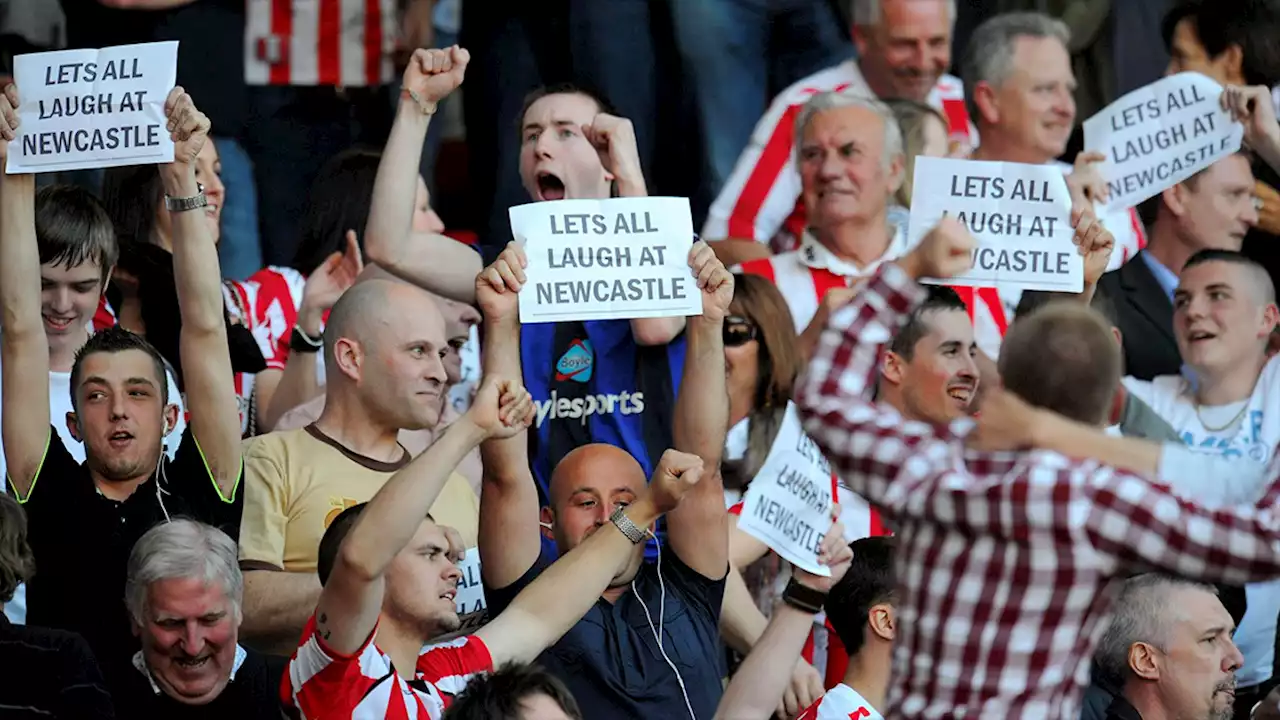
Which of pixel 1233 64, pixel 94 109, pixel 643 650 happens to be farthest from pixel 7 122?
pixel 1233 64

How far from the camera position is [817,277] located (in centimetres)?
623

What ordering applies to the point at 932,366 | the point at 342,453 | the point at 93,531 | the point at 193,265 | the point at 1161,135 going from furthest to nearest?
the point at 1161,135, the point at 932,366, the point at 342,453, the point at 193,265, the point at 93,531

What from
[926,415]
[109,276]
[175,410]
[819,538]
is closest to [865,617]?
[819,538]

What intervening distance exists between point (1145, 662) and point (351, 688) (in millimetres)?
1878

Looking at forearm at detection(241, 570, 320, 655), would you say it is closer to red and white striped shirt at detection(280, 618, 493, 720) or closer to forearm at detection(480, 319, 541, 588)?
forearm at detection(480, 319, 541, 588)

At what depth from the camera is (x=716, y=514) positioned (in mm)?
4980

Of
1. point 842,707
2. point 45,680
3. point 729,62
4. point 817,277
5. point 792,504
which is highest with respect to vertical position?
point 729,62

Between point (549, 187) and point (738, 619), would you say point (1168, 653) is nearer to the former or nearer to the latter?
point (738, 619)

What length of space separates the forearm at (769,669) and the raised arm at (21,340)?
1.59 metres

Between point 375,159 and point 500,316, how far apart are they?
5.38ft

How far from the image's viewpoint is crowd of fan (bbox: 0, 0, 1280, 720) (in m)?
3.73

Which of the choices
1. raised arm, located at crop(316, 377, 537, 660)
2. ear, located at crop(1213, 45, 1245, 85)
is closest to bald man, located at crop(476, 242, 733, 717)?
raised arm, located at crop(316, 377, 537, 660)

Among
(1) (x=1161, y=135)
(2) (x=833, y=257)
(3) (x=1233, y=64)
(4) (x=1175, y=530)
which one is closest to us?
(4) (x=1175, y=530)

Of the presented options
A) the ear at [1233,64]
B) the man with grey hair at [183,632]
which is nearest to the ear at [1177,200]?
the ear at [1233,64]
